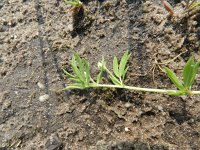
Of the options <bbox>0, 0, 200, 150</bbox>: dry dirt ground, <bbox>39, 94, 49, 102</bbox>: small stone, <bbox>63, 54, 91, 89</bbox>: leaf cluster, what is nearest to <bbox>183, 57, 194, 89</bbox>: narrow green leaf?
<bbox>0, 0, 200, 150</bbox>: dry dirt ground

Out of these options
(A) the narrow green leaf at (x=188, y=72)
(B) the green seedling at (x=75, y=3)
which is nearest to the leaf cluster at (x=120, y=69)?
(A) the narrow green leaf at (x=188, y=72)

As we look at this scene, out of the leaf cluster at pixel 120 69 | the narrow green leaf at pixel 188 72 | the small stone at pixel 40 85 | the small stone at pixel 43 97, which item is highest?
the narrow green leaf at pixel 188 72

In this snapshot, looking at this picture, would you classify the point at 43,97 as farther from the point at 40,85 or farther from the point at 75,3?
the point at 75,3

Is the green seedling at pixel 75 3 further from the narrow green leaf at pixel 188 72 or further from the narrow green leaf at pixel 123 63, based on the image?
the narrow green leaf at pixel 188 72

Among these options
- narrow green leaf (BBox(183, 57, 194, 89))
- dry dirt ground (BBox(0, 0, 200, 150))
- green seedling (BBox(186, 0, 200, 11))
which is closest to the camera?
narrow green leaf (BBox(183, 57, 194, 89))

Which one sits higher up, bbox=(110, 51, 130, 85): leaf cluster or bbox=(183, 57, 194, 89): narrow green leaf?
bbox=(183, 57, 194, 89): narrow green leaf

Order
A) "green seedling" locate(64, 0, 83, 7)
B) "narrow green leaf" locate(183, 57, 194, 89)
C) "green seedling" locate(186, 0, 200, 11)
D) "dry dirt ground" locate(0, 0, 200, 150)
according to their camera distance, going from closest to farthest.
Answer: "narrow green leaf" locate(183, 57, 194, 89), "dry dirt ground" locate(0, 0, 200, 150), "green seedling" locate(186, 0, 200, 11), "green seedling" locate(64, 0, 83, 7)

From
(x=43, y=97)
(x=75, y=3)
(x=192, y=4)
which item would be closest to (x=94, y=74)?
(x=43, y=97)

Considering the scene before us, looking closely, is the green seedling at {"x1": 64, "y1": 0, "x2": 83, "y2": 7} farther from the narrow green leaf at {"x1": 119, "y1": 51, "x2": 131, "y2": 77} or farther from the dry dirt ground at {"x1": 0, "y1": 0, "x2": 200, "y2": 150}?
the narrow green leaf at {"x1": 119, "y1": 51, "x2": 131, "y2": 77}

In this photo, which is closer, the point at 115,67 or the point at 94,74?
the point at 115,67
